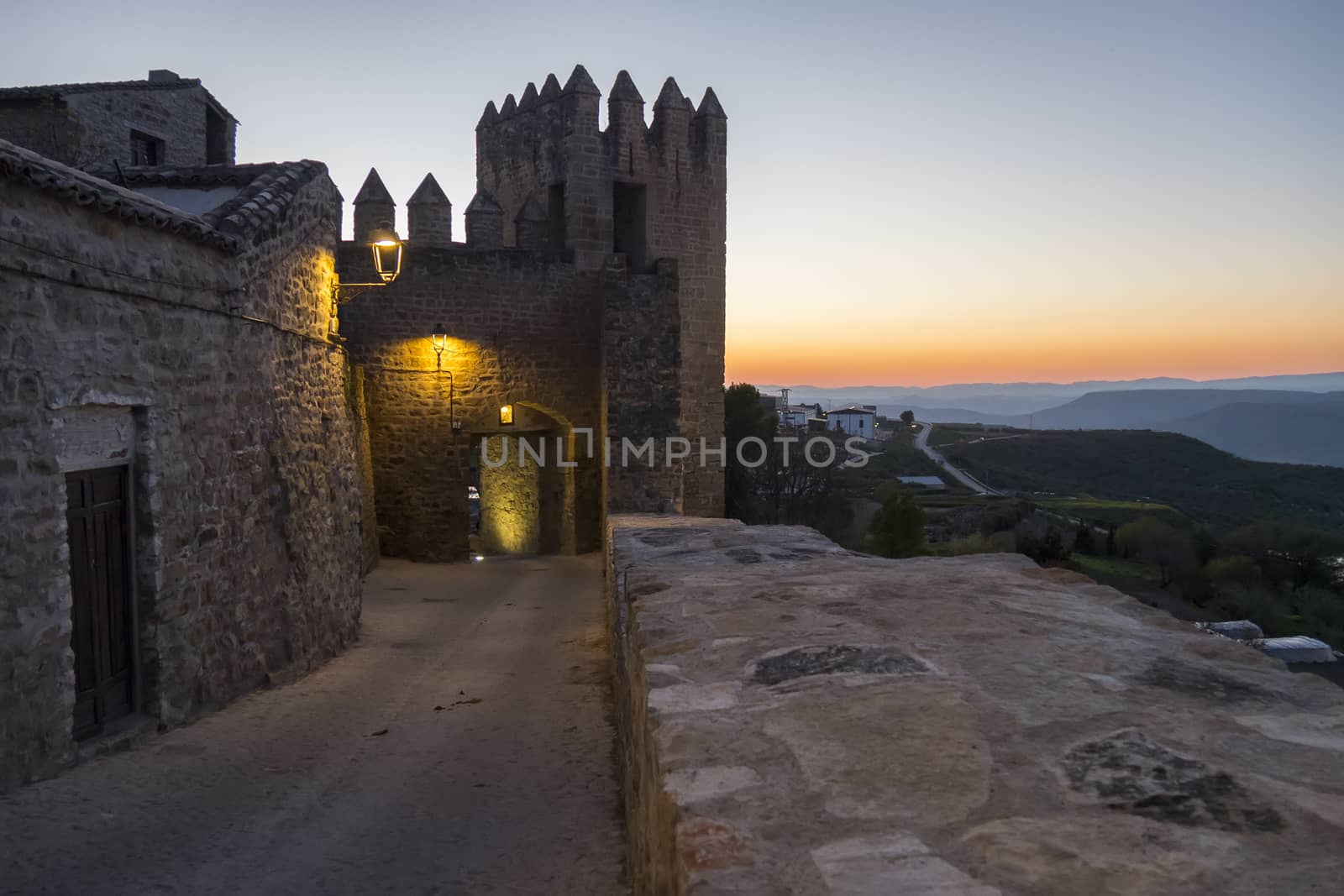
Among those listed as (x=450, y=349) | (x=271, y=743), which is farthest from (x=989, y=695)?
(x=450, y=349)

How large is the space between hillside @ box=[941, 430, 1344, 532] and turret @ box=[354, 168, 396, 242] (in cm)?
4930

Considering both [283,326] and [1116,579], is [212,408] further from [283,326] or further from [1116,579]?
[1116,579]

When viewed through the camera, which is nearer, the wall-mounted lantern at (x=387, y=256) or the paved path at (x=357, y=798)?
the paved path at (x=357, y=798)

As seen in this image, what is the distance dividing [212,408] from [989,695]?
20.4 feet

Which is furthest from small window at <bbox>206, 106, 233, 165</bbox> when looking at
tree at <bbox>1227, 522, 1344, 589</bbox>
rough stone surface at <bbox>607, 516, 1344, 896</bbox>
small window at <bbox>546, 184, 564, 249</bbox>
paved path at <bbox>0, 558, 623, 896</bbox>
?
tree at <bbox>1227, 522, 1344, 589</bbox>

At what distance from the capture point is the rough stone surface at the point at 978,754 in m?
1.59

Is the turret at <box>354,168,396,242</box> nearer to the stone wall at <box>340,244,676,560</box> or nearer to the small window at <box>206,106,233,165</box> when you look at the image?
the stone wall at <box>340,244,676,560</box>

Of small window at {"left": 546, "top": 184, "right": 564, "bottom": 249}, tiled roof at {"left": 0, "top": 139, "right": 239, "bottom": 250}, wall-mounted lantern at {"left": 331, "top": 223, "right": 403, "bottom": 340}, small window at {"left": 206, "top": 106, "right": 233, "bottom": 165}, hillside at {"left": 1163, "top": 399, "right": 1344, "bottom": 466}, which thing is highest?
small window at {"left": 206, "top": 106, "right": 233, "bottom": 165}

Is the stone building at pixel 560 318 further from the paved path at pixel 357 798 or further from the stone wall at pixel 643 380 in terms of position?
the paved path at pixel 357 798

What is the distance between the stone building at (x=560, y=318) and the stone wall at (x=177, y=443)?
5.26 m

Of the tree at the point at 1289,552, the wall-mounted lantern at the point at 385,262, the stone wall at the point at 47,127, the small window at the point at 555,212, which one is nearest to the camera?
the wall-mounted lantern at the point at 385,262

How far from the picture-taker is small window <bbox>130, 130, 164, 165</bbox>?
1541cm

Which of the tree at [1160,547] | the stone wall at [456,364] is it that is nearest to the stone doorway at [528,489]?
the stone wall at [456,364]

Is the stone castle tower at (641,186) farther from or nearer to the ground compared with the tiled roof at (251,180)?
farther from the ground
